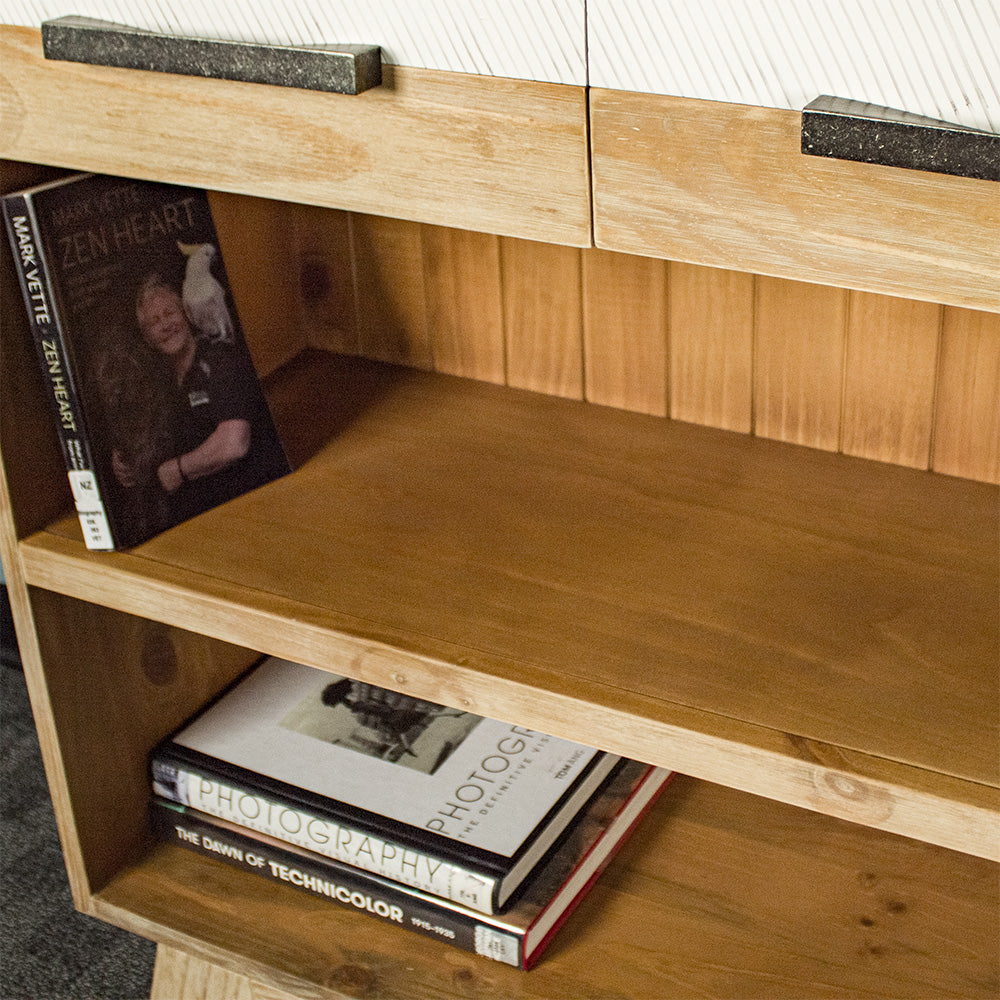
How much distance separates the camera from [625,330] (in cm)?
98

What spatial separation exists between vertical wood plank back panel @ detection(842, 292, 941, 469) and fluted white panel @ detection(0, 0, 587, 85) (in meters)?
0.38

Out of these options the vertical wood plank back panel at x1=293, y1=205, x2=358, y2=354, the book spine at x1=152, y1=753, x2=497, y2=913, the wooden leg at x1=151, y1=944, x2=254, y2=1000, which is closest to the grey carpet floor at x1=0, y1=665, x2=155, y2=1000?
the wooden leg at x1=151, y1=944, x2=254, y2=1000

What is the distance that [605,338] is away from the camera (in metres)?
0.99

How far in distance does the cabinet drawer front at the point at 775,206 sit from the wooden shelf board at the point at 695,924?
0.52m

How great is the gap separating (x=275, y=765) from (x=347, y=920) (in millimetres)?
127

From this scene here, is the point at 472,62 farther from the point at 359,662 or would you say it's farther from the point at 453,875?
the point at 453,875

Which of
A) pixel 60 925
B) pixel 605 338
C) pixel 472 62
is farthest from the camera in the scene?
pixel 60 925

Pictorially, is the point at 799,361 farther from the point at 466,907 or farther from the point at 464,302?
the point at 466,907

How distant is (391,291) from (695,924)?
55 cm

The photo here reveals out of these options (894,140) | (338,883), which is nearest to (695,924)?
(338,883)

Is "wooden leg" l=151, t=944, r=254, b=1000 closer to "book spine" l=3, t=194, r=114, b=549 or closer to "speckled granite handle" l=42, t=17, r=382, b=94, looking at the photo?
"book spine" l=3, t=194, r=114, b=549

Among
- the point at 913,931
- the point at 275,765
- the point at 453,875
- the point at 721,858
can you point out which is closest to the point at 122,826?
the point at 275,765

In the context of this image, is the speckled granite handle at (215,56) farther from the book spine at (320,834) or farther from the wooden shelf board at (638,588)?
the book spine at (320,834)

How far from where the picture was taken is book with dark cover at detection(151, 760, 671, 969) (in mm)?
896
